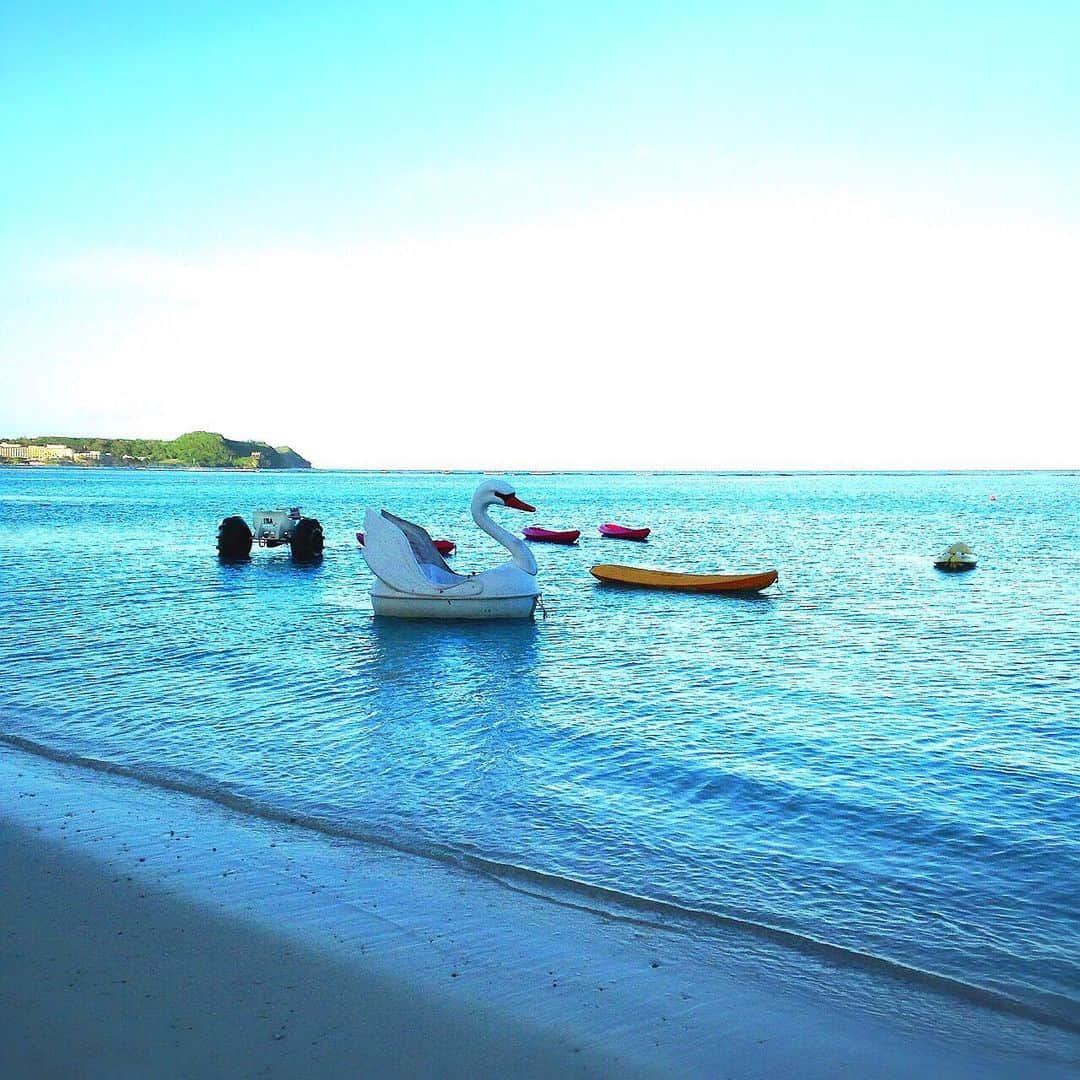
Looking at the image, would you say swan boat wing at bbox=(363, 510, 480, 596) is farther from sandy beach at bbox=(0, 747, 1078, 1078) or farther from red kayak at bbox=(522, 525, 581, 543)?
red kayak at bbox=(522, 525, 581, 543)

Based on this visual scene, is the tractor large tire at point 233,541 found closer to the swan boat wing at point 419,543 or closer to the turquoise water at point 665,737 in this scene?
the turquoise water at point 665,737

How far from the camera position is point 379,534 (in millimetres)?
21016

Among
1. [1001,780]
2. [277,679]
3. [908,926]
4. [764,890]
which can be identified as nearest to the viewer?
[908,926]

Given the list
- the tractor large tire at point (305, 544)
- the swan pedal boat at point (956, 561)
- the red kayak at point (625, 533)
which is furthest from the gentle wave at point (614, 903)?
the red kayak at point (625, 533)

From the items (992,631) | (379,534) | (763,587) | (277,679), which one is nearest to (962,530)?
(763,587)

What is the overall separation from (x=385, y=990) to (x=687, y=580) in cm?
2380

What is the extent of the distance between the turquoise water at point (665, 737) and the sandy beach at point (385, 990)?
2.45 feet

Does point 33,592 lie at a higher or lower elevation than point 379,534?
lower

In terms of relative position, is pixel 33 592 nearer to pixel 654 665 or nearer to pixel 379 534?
pixel 379 534

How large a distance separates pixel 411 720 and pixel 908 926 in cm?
729

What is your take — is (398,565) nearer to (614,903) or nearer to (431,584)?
(431,584)

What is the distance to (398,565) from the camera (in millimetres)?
21234

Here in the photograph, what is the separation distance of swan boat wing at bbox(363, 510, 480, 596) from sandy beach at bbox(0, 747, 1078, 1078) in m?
13.8

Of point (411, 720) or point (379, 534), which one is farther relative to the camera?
point (379, 534)
